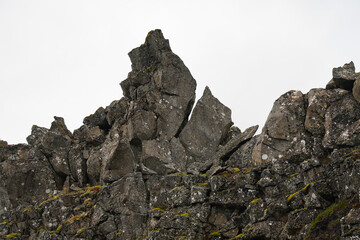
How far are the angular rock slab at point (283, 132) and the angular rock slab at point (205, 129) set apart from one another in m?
15.5

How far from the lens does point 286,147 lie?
144 feet

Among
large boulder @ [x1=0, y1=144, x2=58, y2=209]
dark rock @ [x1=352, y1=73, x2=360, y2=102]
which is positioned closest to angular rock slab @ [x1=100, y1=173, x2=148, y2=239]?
large boulder @ [x1=0, y1=144, x2=58, y2=209]

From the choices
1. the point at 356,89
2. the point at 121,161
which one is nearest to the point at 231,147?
the point at 121,161

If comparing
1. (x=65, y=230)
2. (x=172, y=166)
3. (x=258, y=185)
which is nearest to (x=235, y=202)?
(x=258, y=185)

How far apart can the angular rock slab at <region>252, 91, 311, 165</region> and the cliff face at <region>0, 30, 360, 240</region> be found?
0.11 meters

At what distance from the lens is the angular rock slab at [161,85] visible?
203 feet

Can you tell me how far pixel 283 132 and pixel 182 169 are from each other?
18123 mm

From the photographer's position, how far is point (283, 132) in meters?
44.7

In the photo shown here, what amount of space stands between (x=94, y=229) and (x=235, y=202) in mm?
17096

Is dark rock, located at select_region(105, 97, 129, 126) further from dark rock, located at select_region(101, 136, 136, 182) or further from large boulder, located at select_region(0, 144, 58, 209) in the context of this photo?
dark rock, located at select_region(101, 136, 136, 182)

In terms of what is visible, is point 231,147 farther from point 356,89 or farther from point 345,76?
point 356,89

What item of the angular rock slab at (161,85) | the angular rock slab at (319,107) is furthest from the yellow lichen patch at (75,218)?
the angular rock slab at (319,107)

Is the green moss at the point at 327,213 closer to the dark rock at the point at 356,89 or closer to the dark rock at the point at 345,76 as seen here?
the dark rock at the point at 356,89

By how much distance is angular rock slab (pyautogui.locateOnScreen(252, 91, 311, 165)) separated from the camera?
4350cm
